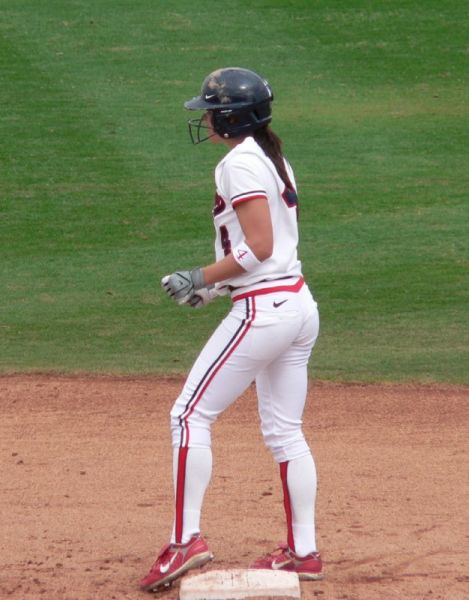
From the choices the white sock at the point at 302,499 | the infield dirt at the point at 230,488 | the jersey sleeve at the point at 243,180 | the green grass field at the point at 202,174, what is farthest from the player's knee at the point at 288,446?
the green grass field at the point at 202,174

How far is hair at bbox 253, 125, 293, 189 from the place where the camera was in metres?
4.69

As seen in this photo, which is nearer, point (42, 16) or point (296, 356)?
point (296, 356)

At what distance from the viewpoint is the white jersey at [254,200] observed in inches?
179

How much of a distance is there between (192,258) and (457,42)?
854 centimetres

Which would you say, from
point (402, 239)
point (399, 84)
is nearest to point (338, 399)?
point (402, 239)

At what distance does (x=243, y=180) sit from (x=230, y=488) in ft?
7.34

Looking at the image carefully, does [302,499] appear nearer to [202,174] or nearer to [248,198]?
[248,198]

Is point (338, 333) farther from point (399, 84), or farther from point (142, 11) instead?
point (142, 11)

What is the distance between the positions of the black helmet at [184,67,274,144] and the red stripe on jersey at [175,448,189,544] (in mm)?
1255

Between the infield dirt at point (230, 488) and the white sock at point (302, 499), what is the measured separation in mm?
178

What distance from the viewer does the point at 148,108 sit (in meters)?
15.8

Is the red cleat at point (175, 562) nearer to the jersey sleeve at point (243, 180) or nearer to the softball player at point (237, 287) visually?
the softball player at point (237, 287)

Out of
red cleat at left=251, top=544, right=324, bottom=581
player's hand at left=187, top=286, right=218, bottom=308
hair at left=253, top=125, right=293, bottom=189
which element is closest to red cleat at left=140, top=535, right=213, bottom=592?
red cleat at left=251, top=544, right=324, bottom=581

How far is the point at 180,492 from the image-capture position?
468 cm
